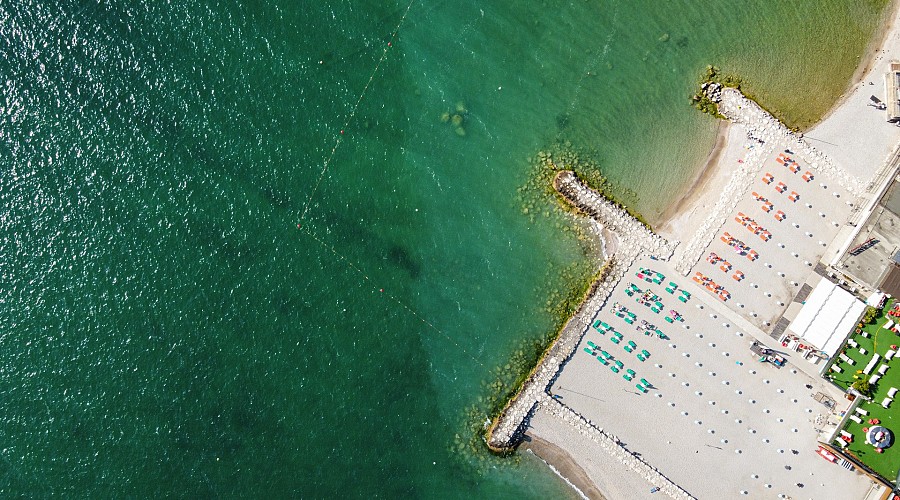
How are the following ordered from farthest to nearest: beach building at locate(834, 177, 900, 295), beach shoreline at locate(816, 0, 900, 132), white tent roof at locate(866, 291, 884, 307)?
beach shoreline at locate(816, 0, 900, 132), white tent roof at locate(866, 291, 884, 307), beach building at locate(834, 177, 900, 295)

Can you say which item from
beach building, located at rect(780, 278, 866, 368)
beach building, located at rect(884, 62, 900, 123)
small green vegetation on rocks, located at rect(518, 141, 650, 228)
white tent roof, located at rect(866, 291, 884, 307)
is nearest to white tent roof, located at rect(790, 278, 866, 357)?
beach building, located at rect(780, 278, 866, 368)

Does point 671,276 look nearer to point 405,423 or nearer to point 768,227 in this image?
point 768,227

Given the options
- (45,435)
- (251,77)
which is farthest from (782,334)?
(45,435)

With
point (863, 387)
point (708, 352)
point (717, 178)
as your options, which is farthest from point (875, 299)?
point (717, 178)

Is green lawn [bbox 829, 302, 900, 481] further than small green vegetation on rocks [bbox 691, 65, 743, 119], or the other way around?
small green vegetation on rocks [bbox 691, 65, 743, 119]

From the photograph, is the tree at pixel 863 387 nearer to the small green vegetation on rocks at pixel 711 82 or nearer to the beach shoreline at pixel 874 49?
the beach shoreline at pixel 874 49

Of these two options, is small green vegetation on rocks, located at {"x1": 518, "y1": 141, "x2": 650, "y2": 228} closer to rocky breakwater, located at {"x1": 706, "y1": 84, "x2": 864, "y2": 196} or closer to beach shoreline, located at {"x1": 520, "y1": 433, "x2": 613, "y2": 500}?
rocky breakwater, located at {"x1": 706, "y1": 84, "x2": 864, "y2": 196}

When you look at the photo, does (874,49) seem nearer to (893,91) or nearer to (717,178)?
(893,91)
